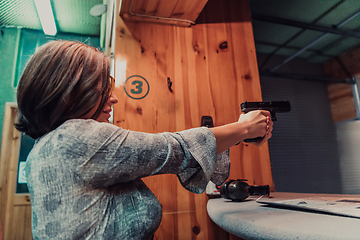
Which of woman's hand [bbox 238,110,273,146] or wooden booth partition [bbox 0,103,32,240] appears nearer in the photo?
woman's hand [bbox 238,110,273,146]

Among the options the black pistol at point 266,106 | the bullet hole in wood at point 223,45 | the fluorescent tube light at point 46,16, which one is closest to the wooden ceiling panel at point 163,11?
the bullet hole in wood at point 223,45

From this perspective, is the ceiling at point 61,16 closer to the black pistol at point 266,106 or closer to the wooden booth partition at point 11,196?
the wooden booth partition at point 11,196

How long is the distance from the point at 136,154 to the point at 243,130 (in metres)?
0.33

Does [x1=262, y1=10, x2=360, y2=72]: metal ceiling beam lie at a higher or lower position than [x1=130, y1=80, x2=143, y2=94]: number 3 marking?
higher

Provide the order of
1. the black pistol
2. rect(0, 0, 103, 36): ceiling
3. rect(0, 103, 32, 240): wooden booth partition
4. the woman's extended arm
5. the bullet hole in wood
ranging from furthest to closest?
1. rect(0, 103, 32, 240): wooden booth partition
2. rect(0, 0, 103, 36): ceiling
3. the bullet hole in wood
4. the black pistol
5. the woman's extended arm

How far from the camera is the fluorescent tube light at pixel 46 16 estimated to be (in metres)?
2.03

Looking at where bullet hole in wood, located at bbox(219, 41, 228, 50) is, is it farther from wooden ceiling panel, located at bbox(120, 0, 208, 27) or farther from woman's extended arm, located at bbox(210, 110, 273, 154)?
woman's extended arm, located at bbox(210, 110, 273, 154)

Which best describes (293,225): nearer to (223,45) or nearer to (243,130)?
(243,130)

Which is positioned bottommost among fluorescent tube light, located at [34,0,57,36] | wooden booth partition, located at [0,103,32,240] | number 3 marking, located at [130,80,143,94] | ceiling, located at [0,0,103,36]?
wooden booth partition, located at [0,103,32,240]

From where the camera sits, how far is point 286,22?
221 centimetres

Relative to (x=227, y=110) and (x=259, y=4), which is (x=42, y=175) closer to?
(x=227, y=110)

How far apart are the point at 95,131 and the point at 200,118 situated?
34.0 inches

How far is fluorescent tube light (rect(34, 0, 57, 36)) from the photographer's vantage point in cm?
203

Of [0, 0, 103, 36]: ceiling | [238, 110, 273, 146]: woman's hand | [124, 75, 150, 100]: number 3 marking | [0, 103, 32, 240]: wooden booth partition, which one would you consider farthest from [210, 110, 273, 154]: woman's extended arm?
[0, 103, 32, 240]: wooden booth partition
